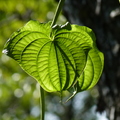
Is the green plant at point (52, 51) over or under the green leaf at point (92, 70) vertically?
over

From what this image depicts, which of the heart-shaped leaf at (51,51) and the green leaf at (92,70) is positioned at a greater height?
the heart-shaped leaf at (51,51)

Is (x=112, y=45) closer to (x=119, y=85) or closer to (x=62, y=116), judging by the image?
(x=119, y=85)

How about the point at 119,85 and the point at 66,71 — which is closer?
the point at 66,71

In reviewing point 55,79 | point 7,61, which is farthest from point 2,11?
point 55,79

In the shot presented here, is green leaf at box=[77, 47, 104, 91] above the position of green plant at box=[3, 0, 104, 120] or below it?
below

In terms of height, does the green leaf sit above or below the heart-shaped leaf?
below
